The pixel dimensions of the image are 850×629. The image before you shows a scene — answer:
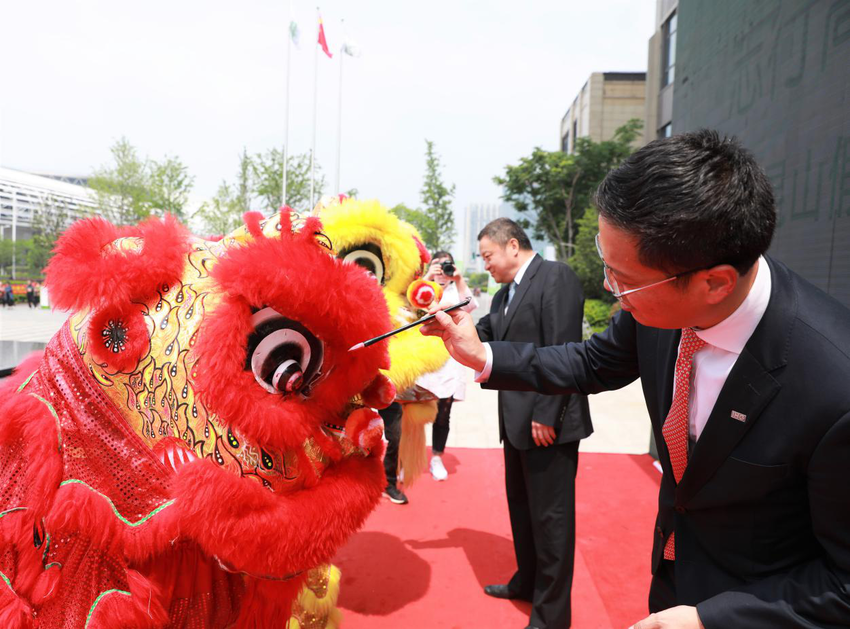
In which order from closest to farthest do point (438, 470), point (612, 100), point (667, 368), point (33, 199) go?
1. point (667, 368)
2. point (438, 470)
3. point (612, 100)
4. point (33, 199)

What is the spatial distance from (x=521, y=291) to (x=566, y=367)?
0.90 meters

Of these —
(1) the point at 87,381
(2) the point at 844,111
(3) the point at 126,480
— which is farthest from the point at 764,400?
(2) the point at 844,111

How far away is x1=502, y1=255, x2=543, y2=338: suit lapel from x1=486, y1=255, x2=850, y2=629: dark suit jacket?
118cm

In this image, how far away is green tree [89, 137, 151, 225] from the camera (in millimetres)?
16922

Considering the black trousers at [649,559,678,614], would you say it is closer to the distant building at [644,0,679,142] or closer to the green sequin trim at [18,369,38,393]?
the green sequin trim at [18,369,38,393]

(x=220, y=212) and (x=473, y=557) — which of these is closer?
(x=473, y=557)

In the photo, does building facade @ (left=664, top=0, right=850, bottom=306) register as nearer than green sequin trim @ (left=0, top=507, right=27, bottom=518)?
No

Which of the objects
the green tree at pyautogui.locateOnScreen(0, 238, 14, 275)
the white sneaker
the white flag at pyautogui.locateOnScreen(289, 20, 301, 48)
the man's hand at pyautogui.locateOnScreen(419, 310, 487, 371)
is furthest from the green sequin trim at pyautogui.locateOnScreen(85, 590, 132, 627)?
the green tree at pyautogui.locateOnScreen(0, 238, 14, 275)

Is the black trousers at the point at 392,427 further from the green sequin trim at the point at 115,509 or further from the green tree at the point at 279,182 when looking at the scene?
the green tree at the point at 279,182

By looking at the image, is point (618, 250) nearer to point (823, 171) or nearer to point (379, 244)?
point (379, 244)

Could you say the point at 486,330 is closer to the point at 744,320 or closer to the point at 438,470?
the point at 744,320

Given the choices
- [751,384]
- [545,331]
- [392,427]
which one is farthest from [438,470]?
[751,384]

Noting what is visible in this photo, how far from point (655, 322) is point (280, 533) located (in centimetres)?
100

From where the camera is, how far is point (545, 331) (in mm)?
2371
